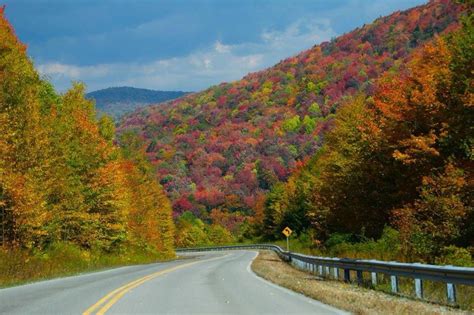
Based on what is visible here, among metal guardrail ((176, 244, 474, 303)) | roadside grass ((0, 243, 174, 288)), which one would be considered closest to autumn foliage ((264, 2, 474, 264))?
metal guardrail ((176, 244, 474, 303))

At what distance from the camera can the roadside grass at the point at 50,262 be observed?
2153cm

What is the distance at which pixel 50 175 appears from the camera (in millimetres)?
29656

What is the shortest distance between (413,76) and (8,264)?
22.5m

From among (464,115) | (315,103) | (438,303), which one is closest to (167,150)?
(315,103)

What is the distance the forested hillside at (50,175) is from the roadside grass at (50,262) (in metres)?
0.10

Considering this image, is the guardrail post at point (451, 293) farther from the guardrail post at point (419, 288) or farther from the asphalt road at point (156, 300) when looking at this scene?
the asphalt road at point (156, 300)

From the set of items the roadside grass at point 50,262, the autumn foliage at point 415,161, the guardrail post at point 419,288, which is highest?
the autumn foliage at point 415,161

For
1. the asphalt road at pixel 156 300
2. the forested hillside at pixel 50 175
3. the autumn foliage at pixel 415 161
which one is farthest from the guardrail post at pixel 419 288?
the forested hillside at pixel 50 175

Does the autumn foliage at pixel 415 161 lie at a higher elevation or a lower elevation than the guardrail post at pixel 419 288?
higher

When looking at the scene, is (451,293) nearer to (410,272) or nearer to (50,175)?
(410,272)

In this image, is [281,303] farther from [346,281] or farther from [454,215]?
[454,215]

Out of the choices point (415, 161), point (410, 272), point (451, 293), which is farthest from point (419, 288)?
point (415, 161)

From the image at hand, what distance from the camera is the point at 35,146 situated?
2700 centimetres

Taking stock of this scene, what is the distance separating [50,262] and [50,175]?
4.73 metres
